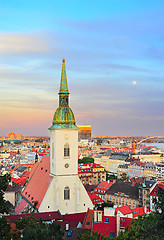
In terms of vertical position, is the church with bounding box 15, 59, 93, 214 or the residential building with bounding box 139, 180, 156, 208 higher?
the church with bounding box 15, 59, 93, 214

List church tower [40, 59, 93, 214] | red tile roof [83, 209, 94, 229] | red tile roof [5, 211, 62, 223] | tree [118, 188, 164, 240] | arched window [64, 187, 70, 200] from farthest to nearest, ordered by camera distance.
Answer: arched window [64, 187, 70, 200] < church tower [40, 59, 93, 214] < red tile roof [5, 211, 62, 223] < red tile roof [83, 209, 94, 229] < tree [118, 188, 164, 240]

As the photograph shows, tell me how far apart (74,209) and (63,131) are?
892cm

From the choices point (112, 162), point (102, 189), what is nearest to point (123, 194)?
point (102, 189)

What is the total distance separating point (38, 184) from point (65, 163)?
6011 millimetres

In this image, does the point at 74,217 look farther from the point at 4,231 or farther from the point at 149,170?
the point at 149,170

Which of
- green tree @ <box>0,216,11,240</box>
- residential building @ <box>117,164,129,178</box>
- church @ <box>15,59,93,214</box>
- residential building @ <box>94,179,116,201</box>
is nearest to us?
green tree @ <box>0,216,11,240</box>

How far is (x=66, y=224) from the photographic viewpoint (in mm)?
33125

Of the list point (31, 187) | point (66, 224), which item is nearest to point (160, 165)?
point (31, 187)

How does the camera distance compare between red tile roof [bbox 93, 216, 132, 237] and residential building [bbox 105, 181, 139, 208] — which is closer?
red tile roof [bbox 93, 216, 132, 237]

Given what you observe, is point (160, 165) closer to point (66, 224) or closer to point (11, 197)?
point (11, 197)

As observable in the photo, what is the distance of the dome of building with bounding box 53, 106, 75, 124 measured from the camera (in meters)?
41.1

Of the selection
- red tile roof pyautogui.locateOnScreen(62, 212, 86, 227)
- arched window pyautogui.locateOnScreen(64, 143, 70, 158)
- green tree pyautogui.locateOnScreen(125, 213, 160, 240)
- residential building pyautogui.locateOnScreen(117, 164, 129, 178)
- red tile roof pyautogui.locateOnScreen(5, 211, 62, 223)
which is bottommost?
residential building pyautogui.locateOnScreen(117, 164, 129, 178)

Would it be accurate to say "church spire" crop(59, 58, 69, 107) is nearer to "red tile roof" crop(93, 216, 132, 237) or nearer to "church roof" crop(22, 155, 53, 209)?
"church roof" crop(22, 155, 53, 209)

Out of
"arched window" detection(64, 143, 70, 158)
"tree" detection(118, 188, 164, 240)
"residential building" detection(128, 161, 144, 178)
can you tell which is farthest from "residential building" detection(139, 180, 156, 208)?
"residential building" detection(128, 161, 144, 178)
